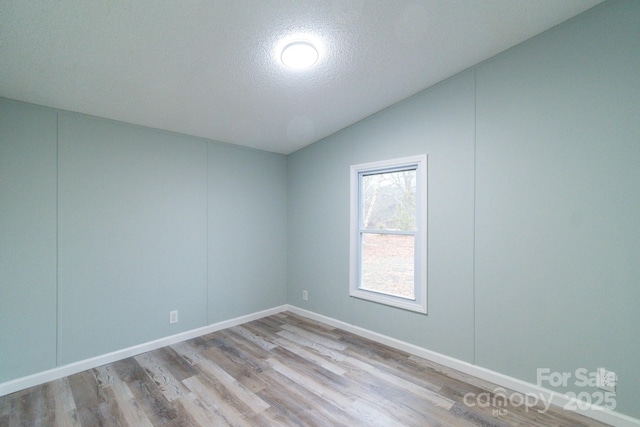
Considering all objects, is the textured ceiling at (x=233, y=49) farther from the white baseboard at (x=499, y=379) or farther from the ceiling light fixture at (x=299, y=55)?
the white baseboard at (x=499, y=379)

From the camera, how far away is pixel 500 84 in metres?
2.37

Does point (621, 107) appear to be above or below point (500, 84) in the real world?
below

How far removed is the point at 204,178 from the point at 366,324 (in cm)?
260

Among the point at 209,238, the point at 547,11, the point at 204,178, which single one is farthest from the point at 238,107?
the point at 547,11

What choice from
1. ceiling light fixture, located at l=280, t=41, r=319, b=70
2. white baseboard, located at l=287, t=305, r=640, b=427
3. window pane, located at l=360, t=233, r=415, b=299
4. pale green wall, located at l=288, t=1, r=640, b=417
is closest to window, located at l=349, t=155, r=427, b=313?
window pane, located at l=360, t=233, r=415, b=299

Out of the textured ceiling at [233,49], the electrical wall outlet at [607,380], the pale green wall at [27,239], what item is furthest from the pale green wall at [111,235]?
the electrical wall outlet at [607,380]

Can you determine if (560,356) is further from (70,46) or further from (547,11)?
(70,46)

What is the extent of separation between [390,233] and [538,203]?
4.44ft

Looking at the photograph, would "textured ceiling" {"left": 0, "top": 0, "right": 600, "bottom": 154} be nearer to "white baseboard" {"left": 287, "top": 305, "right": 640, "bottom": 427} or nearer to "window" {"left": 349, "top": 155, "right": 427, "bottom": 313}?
"window" {"left": 349, "top": 155, "right": 427, "bottom": 313}

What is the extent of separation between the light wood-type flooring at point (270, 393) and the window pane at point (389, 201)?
1361mm

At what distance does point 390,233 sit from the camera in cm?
313

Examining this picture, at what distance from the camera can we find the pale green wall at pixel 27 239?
7.28 feet

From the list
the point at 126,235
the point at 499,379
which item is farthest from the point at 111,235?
the point at 499,379

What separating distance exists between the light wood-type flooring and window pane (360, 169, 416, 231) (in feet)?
4.46
